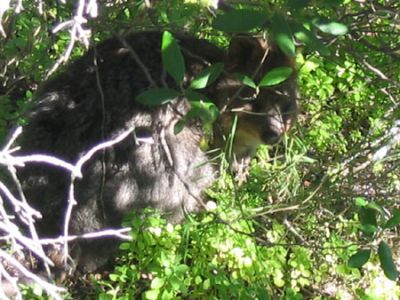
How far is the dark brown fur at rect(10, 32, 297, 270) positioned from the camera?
5.02 m

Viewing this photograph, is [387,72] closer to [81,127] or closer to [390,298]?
[390,298]

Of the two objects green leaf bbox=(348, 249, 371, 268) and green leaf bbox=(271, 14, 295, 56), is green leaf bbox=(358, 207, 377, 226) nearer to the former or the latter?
green leaf bbox=(348, 249, 371, 268)

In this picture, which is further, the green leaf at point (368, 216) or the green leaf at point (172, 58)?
the green leaf at point (368, 216)

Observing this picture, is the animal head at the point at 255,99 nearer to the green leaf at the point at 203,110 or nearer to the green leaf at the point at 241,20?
the green leaf at the point at 203,110

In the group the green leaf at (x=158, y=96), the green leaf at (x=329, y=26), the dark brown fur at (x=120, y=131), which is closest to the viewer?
the green leaf at (x=329, y=26)

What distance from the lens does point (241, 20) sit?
136 inches

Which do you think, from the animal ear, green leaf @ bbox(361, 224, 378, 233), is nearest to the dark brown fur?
the animal ear

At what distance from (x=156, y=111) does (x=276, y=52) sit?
2.99 ft

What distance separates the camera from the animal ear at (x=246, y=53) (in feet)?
17.2

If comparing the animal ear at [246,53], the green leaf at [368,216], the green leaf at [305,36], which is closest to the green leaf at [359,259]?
the green leaf at [368,216]

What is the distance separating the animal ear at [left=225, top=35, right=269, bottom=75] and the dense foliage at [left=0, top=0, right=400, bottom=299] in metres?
0.32

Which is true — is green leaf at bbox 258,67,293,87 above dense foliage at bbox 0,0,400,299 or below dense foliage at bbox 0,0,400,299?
above

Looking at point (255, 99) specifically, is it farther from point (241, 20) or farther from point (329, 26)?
point (241, 20)

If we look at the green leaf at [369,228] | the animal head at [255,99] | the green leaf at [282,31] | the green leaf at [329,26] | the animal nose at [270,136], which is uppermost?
the green leaf at [282,31]
